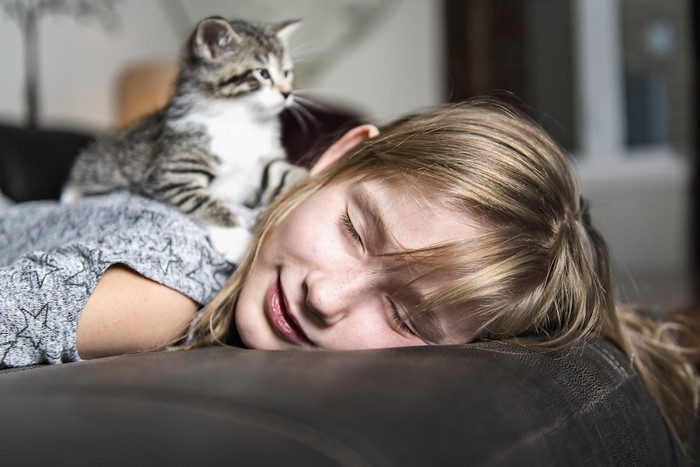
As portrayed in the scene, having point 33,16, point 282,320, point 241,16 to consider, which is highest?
point 33,16

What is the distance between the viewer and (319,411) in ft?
1.35

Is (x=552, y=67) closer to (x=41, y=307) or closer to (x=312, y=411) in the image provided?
(x=41, y=307)

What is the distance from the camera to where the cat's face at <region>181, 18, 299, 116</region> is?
120cm

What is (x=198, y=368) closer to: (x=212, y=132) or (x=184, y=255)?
(x=184, y=255)

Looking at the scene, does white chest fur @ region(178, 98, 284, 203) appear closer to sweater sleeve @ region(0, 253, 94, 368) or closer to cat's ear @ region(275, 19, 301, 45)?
cat's ear @ region(275, 19, 301, 45)

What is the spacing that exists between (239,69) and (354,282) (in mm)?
563

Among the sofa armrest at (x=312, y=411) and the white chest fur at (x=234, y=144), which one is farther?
the white chest fur at (x=234, y=144)

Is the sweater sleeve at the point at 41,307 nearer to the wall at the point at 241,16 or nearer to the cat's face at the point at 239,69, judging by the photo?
the cat's face at the point at 239,69

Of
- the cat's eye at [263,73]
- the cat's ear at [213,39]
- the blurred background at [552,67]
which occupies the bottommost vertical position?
the blurred background at [552,67]

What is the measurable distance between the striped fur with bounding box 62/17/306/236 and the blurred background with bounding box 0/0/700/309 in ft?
8.71

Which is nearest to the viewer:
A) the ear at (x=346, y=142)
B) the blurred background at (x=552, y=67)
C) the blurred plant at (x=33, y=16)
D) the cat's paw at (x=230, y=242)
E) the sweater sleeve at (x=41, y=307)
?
the sweater sleeve at (x=41, y=307)

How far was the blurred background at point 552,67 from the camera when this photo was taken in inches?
164

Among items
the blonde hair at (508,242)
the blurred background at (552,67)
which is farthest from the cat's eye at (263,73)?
the blurred background at (552,67)

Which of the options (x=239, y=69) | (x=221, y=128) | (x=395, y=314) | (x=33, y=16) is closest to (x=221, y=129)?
(x=221, y=128)
